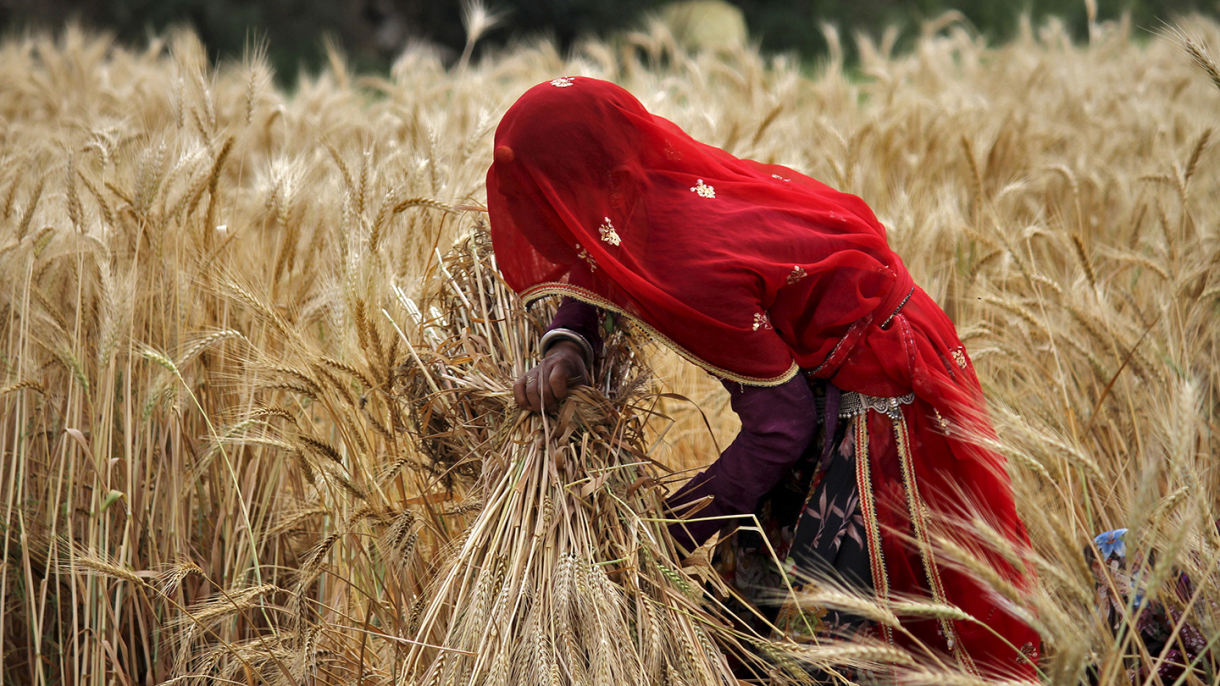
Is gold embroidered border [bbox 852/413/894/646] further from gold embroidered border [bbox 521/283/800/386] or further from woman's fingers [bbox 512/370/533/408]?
woman's fingers [bbox 512/370/533/408]

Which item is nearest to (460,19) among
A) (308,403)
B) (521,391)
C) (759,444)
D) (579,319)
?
(308,403)

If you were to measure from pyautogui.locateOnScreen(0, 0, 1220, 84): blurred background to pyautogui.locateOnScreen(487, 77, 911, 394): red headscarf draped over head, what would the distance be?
33.1 feet

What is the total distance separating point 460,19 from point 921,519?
46.0 ft

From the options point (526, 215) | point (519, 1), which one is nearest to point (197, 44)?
point (526, 215)

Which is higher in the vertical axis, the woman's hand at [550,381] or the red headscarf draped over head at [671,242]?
the red headscarf draped over head at [671,242]

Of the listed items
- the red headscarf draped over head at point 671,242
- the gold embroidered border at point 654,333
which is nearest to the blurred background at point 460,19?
the red headscarf draped over head at point 671,242

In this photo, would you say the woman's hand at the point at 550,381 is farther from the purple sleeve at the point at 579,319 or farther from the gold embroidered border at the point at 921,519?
the gold embroidered border at the point at 921,519

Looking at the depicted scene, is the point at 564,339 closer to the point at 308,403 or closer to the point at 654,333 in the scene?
the point at 654,333

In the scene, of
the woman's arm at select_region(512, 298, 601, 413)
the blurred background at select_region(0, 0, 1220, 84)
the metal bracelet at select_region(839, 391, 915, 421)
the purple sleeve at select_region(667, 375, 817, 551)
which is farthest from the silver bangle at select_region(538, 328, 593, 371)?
the blurred background at select_region(0, 0, 1220, 84)

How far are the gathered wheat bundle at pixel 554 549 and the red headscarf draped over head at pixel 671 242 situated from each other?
0.17m

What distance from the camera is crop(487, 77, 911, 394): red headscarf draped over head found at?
1182 millimetres

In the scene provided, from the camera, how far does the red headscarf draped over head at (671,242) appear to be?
1182 millimetres

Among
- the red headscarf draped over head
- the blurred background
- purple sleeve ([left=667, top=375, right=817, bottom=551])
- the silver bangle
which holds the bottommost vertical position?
purple sleeve ([left=667, top=375, right=817, bottom=551])

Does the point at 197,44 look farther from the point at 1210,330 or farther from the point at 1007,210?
the point at 1210,330
